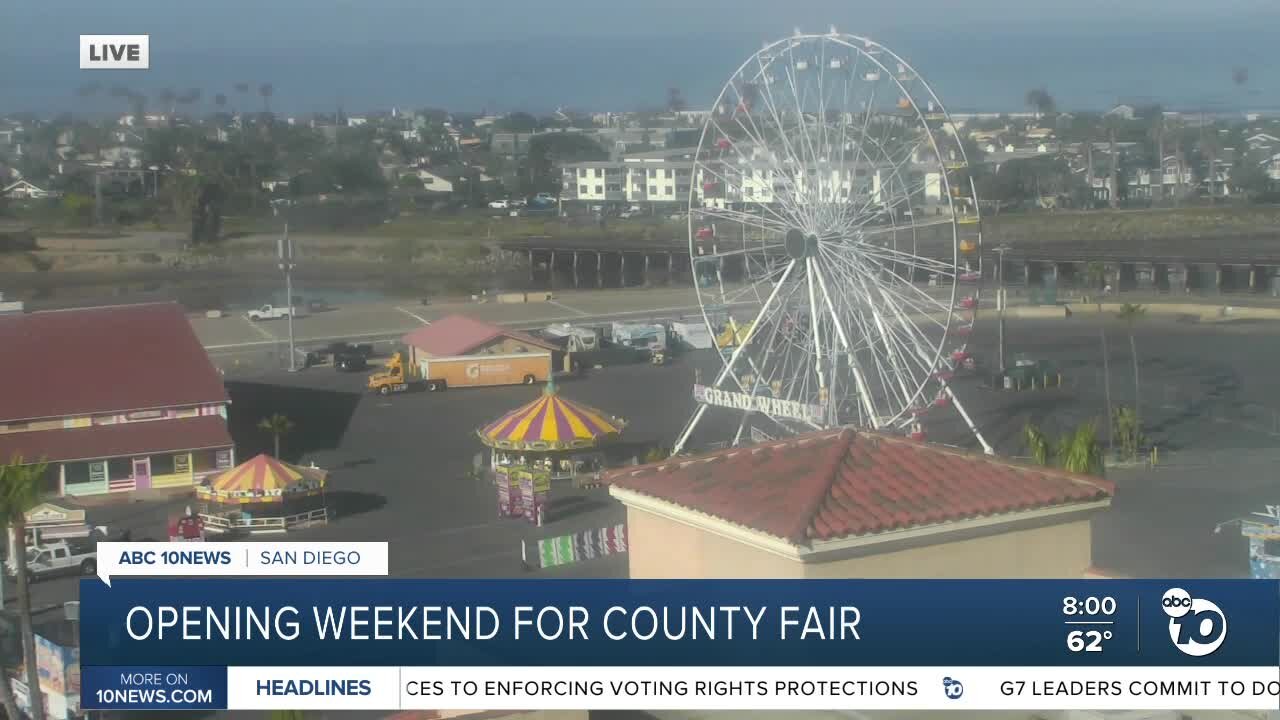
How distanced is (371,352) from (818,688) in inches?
1061

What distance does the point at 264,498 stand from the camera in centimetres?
1816

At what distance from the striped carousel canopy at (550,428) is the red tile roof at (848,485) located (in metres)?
11.8

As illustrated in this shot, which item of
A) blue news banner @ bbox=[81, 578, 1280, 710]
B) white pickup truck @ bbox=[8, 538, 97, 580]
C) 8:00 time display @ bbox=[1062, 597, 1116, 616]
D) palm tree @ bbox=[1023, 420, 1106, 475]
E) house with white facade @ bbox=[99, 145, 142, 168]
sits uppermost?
house with white facade @ bbox=[99, 145, 142, 168]

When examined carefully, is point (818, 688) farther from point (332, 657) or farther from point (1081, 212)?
point (1081, 212)

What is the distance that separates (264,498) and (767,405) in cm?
597

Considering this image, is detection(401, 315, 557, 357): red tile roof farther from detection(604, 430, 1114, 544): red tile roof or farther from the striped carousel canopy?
detection(604, 430, 1114, 544): red tile roof

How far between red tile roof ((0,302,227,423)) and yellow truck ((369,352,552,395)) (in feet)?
16.6

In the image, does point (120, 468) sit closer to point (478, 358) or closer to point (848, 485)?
point (478, 358)

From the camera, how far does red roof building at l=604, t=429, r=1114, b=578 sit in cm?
722

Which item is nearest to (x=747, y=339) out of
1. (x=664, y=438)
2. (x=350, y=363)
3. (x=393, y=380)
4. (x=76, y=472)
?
(x=664, y=438)

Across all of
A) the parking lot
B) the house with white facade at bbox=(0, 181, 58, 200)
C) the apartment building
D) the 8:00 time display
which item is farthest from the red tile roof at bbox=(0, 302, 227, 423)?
the house with white facade at bbox=(0, 181, 58, 200)

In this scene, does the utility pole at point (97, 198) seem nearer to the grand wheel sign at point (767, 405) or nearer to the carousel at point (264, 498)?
the grand wheel sign at point (767, 405)

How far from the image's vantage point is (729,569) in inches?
296

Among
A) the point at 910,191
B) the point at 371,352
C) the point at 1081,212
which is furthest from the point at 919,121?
the point at 1081,212
